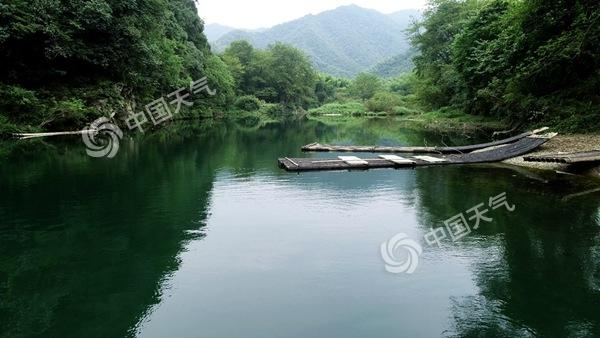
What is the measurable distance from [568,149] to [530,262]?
1098 cm

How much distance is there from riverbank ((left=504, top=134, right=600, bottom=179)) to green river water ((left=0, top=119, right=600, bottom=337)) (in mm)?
852

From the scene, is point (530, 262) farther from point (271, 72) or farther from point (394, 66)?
point (394, 66)

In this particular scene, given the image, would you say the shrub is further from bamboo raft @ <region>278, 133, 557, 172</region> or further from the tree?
bamboo raft @ <region>278, 133, 557, 172</region>

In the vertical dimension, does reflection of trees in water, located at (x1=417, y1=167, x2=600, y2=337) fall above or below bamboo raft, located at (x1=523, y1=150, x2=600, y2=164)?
below

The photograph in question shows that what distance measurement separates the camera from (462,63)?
34312 mm

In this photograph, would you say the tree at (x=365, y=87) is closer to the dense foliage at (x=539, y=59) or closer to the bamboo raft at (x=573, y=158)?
the dense foliage at (x=539, y=59)

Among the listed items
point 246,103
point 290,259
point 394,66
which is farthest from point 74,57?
point 394,66

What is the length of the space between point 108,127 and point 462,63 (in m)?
24.7

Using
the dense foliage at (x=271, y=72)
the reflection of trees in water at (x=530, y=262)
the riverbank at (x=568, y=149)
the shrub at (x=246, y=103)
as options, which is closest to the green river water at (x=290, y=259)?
the reflection of trees in water at (x=530, y=262)

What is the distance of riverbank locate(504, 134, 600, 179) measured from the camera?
14467 millimetres

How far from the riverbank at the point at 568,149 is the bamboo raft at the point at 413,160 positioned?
0.31m

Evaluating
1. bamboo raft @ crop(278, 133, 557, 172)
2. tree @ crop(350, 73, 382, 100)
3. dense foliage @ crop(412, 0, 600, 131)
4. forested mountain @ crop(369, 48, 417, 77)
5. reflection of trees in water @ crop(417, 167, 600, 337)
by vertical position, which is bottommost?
reflection of trees in water @ crop(417, 167, 600, 337)

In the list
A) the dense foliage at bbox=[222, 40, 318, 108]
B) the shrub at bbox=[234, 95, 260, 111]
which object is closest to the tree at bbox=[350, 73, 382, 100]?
the dense foliage at bbox=[222, 40, 318, 108]

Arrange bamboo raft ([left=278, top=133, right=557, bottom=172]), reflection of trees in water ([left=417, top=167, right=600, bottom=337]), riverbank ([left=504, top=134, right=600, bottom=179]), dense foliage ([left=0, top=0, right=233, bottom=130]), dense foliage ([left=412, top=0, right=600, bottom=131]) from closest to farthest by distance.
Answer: reflection of trees in water ([left=417, top=167, right=600, bottom=337]), riverbank ([left=504, top=134, right=600, bottom=179]), bamboo raft ([left=278, top=133, right=557, bottom=172]), dense foliage ([left=412, top=0, right=600, bottom=131]), dense foliage ([left=0, top=0, right=233, bottom=130])
